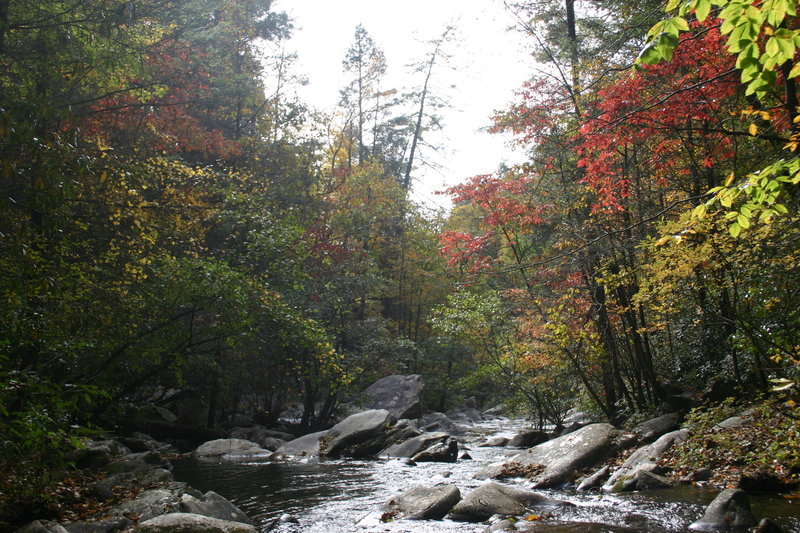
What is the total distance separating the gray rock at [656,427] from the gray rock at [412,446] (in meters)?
4.52

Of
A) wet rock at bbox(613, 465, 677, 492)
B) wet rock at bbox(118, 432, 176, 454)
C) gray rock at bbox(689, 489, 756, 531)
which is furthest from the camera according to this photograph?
wet rock at bbox(118, 432, 176, 454)

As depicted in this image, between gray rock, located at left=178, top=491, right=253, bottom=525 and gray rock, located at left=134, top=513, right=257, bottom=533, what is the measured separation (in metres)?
0.68

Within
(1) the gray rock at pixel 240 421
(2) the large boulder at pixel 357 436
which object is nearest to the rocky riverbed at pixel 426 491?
(2) the large boulder at pixel 357 436

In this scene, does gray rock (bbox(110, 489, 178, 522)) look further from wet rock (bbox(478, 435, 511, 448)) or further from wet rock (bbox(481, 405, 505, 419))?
wet rock (bbox(481, 405, 505, 419))

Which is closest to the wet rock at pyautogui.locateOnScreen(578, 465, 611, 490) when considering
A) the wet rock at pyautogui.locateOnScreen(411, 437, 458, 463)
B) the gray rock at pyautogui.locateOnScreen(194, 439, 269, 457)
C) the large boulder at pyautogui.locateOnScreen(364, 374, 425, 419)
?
the wet rock at pyautogui.locateOnScreen(411, 437, 458, 463)

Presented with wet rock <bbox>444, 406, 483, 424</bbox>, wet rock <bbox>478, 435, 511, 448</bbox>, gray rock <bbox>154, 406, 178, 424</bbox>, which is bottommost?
wet rock <bbox>444, 406, 483, 424</bbox>

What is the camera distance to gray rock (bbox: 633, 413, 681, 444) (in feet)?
31.0

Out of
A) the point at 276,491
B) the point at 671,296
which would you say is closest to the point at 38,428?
the point at 276,491

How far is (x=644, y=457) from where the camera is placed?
26.8 ft

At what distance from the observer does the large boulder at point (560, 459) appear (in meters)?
8.37

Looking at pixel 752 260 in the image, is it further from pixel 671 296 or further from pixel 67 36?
pixel 67 36

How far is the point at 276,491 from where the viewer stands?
8797 mm

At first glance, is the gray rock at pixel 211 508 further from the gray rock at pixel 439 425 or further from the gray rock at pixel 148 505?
the gray rock at pixel 439 425

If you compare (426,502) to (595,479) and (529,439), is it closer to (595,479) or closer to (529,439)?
(595,479)
